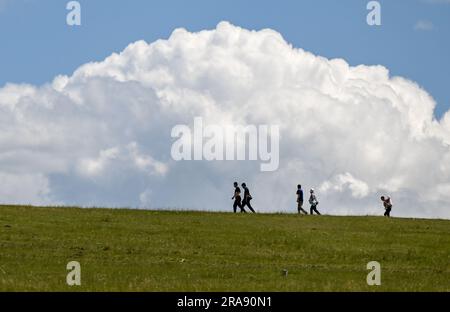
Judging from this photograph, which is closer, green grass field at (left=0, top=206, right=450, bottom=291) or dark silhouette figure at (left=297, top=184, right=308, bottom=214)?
green grass field at (left=0, top=206, right=450, bottom=291)

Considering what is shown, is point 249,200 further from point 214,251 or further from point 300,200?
point 214,251

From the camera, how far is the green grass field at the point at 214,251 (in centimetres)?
3234

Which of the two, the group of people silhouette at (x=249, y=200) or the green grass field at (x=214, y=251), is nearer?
the green grass field at (x=214, y=251)

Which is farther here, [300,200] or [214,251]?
[300,200]

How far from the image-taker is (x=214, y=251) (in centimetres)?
4375

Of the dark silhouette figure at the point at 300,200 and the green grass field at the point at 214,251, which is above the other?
the dark silhouette figure at the point at 300,200

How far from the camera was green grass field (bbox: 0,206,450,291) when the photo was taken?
3234 centimetres

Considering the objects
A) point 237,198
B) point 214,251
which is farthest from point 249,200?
point 214,251

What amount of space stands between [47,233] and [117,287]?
1859 centimetres

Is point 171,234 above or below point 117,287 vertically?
above
